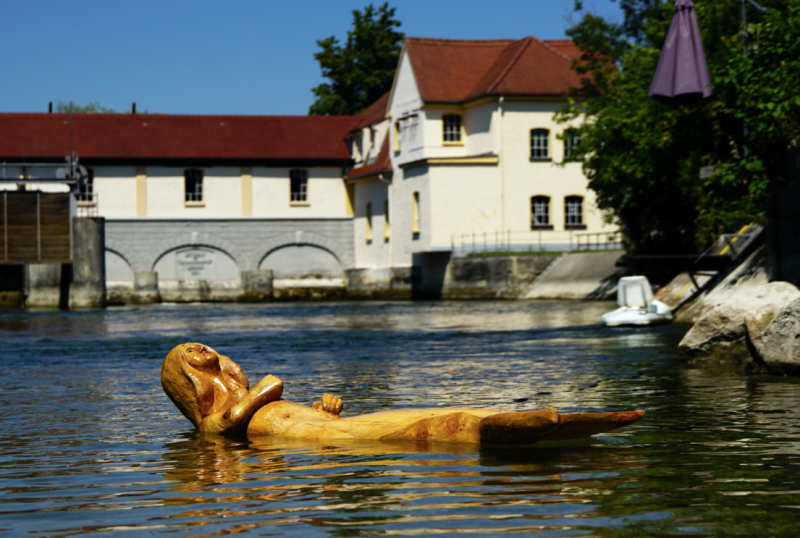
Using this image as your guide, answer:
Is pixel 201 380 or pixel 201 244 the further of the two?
pixel 201 244

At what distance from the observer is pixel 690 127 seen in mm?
29719

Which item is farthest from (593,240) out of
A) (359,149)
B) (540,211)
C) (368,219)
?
(359,149)

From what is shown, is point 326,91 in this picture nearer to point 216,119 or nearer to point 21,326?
point 216,119

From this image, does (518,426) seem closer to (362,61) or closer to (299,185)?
(299,185)

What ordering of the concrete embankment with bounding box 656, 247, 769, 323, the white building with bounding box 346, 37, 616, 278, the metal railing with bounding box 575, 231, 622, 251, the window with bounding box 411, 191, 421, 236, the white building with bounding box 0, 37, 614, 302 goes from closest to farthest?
the concrete embankment with bounding box 656, 247, 769, 323 < the metal railing with bounding box 575, 231, 622, 251 < the white building with bounding box 346, 37, 616, 278 < the white building with bounding box 0, 37, 614, 302 < the window with bounding box 411, 191, 421, 236

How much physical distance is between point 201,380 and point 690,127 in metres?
24.4

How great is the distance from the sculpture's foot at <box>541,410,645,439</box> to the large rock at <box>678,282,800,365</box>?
6.70 metres

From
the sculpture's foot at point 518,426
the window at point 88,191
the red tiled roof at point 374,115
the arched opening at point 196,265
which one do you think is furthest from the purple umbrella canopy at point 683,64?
the window at point 88,191

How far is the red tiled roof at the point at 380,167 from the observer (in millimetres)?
51875

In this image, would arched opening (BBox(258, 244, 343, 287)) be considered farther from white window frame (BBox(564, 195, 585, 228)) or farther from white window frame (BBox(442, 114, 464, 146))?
white window frame (BBox(564, 195, 585, 228))

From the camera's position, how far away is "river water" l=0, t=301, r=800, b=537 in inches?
191

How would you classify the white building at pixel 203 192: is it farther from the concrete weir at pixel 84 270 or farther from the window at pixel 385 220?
the concrete weir at pixel 84 270

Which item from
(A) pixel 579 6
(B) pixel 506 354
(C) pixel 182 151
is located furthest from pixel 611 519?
(C) pixel 182 151

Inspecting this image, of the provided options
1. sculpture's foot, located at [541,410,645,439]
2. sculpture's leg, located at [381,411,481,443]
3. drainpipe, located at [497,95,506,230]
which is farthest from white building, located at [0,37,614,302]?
sculpture's foot, located at [541,410,645,439]
